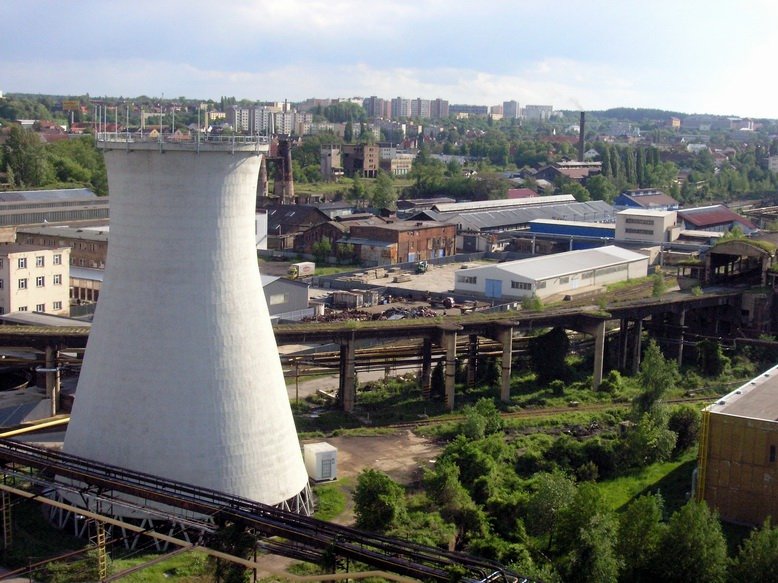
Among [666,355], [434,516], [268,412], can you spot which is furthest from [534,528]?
[666,355]

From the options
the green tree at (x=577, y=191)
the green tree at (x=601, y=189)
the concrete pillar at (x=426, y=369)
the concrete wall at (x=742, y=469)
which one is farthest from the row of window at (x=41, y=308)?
the green tree at (x=601, y=189)

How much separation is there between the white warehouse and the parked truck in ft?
27.1

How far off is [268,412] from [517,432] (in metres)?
9.05

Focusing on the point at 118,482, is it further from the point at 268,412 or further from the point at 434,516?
the point at 434,516

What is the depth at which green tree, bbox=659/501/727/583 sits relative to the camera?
44.5 ft

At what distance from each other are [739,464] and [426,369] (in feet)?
32.7

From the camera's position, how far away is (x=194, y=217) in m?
13.9

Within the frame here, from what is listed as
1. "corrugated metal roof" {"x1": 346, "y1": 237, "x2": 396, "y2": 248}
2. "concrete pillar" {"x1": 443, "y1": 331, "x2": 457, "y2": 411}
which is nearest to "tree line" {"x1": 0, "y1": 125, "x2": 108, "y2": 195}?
"corrugated metal roof" {"x1": 346, "y1": 237, "x2": 396, "y2": 248}

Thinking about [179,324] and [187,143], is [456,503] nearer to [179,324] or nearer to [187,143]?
[179,324]

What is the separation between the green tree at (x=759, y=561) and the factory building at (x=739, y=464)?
11.1 feet

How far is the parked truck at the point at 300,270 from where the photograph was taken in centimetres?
4388

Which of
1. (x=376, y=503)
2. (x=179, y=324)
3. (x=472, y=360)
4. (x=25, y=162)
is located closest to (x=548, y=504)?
(x=376, y=503)

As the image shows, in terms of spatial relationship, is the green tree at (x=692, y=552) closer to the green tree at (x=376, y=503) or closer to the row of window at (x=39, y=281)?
the green tree at (x=376, y=503)

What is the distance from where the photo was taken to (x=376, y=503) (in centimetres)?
1577
